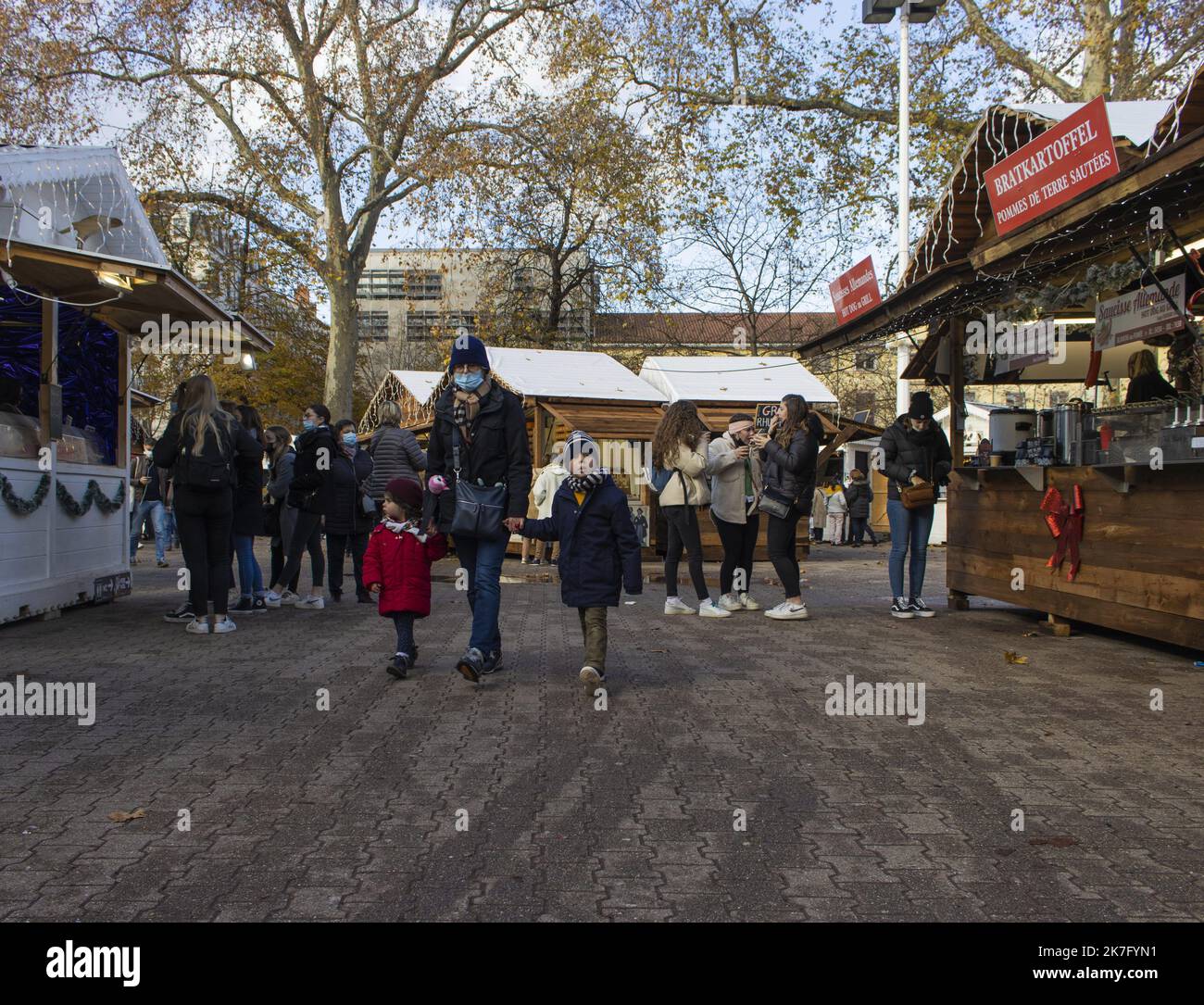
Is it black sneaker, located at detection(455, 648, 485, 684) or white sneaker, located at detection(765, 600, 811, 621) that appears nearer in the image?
black sneaker, located at detection(455, 648, 485, 684)

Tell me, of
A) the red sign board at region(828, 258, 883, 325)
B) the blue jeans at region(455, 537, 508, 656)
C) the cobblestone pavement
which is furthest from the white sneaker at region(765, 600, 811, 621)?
the blue jeans at region(455, 537, 508, 656)

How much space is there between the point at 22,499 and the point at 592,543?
5.52 m

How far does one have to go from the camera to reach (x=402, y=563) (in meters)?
6.97

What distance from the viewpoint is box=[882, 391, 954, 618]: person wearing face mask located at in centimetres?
996

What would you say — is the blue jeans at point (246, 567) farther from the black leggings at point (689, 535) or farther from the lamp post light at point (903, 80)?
the lamp post light at point (903, 80)

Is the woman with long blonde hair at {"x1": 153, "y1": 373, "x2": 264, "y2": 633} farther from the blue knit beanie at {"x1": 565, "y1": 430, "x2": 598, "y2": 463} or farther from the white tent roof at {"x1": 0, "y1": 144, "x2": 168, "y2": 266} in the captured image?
the blue knit beanie at {"x1": 565, "y1": 430, "x2": 598, "y2": 463}

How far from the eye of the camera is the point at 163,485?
16.5 m

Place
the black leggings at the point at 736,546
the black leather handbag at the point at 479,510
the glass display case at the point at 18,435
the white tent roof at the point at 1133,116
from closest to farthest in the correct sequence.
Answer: the black leather handbag at the point at 479,510
the white tent roof at the point at 1133,116
the glass display case at the point at 18,435
the black leggings at the point at 736,546

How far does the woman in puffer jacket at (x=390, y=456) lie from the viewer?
466 inches

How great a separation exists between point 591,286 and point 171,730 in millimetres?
33036

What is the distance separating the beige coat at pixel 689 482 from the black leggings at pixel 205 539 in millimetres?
3980

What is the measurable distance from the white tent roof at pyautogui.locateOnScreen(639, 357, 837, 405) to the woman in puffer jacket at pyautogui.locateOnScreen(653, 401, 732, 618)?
32.3 ft

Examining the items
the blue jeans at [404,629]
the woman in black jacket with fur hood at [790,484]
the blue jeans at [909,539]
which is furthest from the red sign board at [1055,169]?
the blue jeans at [404,629]
